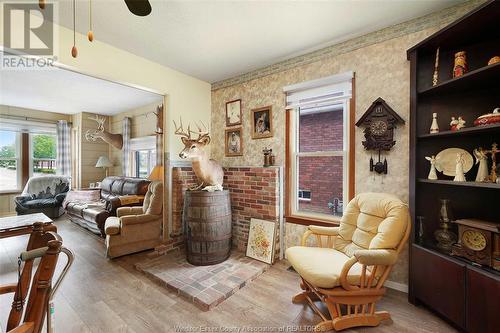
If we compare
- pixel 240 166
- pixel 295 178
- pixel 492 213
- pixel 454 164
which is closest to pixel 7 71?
pixel 240 166

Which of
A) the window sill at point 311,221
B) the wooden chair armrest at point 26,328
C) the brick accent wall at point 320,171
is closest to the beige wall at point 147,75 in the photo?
the brick accent wall at point 320,171

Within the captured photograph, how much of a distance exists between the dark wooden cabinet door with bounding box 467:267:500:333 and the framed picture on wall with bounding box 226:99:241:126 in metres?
2.76

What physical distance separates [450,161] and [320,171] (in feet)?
4.47

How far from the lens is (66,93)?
12.6 feet

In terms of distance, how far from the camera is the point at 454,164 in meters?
1.75

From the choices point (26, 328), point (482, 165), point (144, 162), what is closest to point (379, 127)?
point (482, 165)

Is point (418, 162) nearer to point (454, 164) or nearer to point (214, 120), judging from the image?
point (454, 164)

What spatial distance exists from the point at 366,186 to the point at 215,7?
219 cm

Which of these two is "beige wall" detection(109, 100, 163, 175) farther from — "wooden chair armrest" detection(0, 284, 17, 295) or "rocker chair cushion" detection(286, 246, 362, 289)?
"rocker chair cushion" detection(286, 246, 362, 289)

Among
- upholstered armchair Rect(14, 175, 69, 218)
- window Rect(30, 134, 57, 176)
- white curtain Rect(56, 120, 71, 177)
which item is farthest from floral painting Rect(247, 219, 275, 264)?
window Rect(30, 134, 57, 176)

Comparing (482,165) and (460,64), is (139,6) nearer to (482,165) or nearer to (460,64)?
(460,64)

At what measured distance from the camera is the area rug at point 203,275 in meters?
1.89

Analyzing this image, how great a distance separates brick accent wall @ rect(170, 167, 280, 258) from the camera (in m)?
2.69

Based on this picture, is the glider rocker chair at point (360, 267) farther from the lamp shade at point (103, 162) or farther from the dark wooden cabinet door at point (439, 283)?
the lamp shade at point (103, 162)
